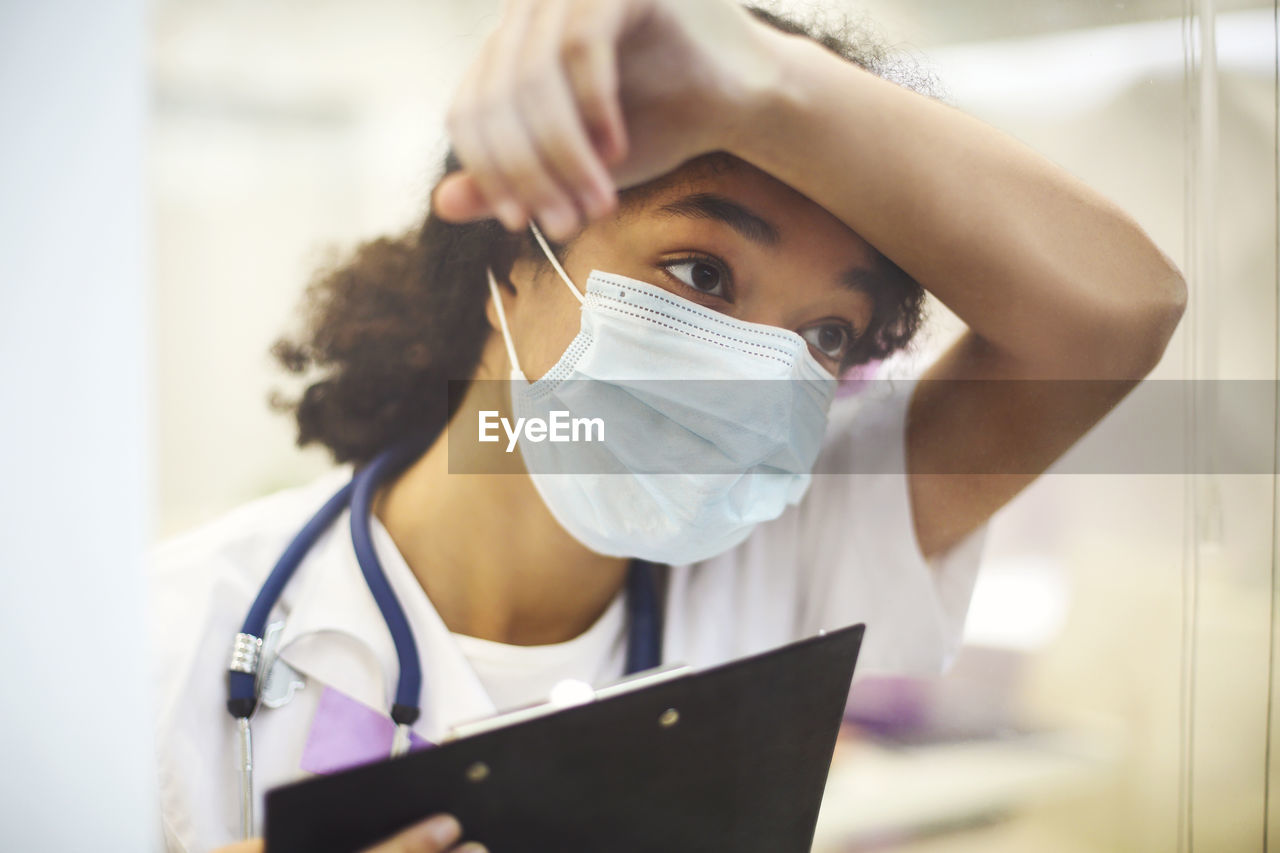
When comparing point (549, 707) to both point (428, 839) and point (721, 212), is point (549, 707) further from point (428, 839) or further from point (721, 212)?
point (721, 212)

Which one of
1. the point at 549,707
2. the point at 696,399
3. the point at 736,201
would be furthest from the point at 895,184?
the point at 549,707

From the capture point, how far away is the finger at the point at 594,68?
423 mm

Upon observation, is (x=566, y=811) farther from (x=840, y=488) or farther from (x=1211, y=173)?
(x=1211, y=173)

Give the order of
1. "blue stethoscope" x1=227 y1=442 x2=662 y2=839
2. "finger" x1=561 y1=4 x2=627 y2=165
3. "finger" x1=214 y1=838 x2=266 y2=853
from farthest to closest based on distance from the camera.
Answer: "blue stethoscope" x1=227 y1=442 x2=662 y2=839, "finger" x1=214 y1=838 x2=266 y2=853, "finger" x1=561 y1=4 x2=627 y2=165

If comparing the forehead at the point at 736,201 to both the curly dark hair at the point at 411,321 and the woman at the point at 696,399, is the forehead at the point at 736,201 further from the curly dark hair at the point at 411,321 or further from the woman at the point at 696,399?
the curly dark hair at the point at 411,321

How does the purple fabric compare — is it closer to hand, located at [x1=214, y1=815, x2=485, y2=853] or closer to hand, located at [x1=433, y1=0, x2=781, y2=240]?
hand, located at [x1=214, y1=815, x2=485, y2=853]

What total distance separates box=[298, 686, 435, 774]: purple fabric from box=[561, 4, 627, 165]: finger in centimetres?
58

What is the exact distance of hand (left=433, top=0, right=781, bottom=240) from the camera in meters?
0.43

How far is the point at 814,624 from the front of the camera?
2.96ft

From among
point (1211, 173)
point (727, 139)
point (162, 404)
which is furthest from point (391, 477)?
point (1211, 173)

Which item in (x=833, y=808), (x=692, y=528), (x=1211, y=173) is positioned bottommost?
(x=833, y=808)

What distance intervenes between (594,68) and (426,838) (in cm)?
46

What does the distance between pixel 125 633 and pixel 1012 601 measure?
3.07 feet

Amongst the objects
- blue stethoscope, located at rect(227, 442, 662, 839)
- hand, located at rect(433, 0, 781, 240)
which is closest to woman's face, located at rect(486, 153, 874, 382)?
hand, located at rect(433, 0, 781, 240)
